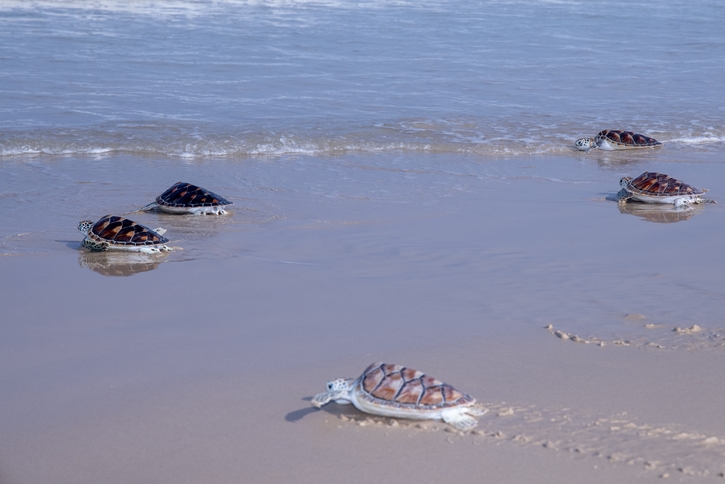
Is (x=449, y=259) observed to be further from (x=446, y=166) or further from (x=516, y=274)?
(x=446, y=166)

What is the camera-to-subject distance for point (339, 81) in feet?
55.6

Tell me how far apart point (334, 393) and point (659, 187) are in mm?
6609

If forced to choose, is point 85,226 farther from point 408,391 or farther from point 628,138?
point 628,138

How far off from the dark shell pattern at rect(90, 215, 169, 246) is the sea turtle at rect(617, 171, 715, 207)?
18.8 ft

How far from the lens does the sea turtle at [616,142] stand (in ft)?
40.5

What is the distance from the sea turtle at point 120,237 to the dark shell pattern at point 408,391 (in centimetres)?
393

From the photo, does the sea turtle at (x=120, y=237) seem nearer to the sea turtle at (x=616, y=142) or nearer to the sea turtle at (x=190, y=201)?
the sea turtle at (x=190, y=201)

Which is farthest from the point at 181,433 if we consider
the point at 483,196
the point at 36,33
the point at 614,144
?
the point at 36,33

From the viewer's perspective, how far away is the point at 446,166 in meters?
11.2

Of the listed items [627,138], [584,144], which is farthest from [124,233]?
[627,138]

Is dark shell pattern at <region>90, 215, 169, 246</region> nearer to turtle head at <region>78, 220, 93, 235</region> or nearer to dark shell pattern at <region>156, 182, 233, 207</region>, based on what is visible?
turtle head at <region>78, 220, 93, 235</region>

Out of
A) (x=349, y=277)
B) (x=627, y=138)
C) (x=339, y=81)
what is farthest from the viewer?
(x=339, y=81)

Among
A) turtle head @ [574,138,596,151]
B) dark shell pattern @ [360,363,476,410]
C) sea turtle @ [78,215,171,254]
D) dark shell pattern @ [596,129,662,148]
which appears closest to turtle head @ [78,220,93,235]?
sea turtle @ [78,215,171,254]

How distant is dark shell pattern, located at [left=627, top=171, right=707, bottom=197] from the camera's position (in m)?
9.30
